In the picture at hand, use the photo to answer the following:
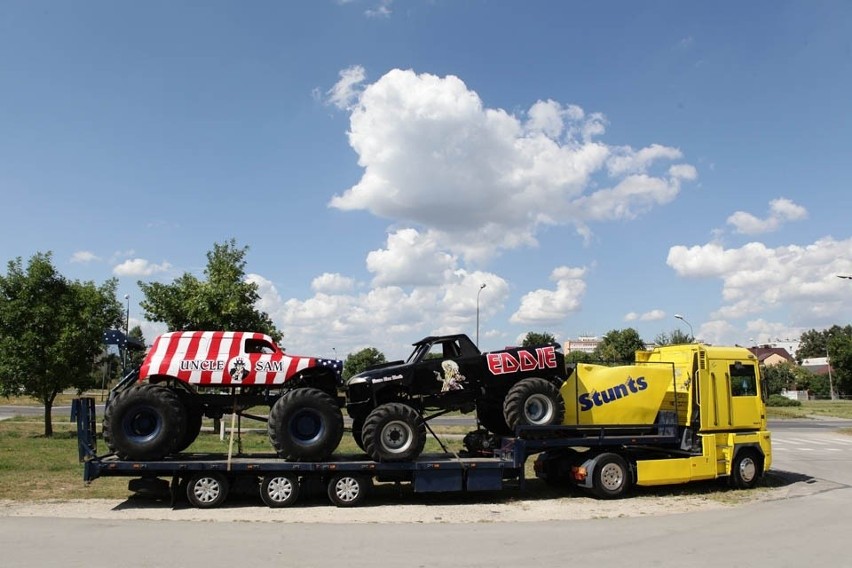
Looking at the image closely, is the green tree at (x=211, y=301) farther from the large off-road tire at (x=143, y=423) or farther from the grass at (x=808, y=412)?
the grass at (x=808, y=412)

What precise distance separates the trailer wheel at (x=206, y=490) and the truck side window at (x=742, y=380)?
10275 millimetres

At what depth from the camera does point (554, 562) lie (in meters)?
7.68

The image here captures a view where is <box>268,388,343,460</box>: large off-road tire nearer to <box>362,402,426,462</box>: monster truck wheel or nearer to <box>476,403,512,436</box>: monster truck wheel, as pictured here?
<box>362,402,426,462</box>: monster truck wheel

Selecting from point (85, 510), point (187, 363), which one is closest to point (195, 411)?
point (187, 363)

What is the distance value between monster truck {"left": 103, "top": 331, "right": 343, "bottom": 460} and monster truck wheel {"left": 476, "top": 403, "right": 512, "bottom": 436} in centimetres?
332

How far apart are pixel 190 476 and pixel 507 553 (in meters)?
5.77

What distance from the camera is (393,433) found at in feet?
37.5

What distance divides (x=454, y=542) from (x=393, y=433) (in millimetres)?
2997

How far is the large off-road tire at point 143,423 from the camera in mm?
10938

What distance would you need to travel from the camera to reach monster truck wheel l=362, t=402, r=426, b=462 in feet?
37.0

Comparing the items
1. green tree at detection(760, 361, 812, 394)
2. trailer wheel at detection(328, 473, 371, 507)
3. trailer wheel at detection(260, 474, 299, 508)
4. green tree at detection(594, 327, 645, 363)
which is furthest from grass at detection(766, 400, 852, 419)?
trailer wheel at detection(260, 474, 299, 508)

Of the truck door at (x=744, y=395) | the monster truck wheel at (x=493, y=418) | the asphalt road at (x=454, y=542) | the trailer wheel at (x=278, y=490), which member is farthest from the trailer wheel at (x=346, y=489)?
the truck door at (x=744, y=395)

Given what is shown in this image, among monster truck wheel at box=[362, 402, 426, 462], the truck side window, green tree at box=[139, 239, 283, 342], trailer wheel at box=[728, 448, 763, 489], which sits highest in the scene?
green tree at box=[139, 239, 283, 342]

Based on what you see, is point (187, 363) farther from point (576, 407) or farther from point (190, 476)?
point (576, 407)
